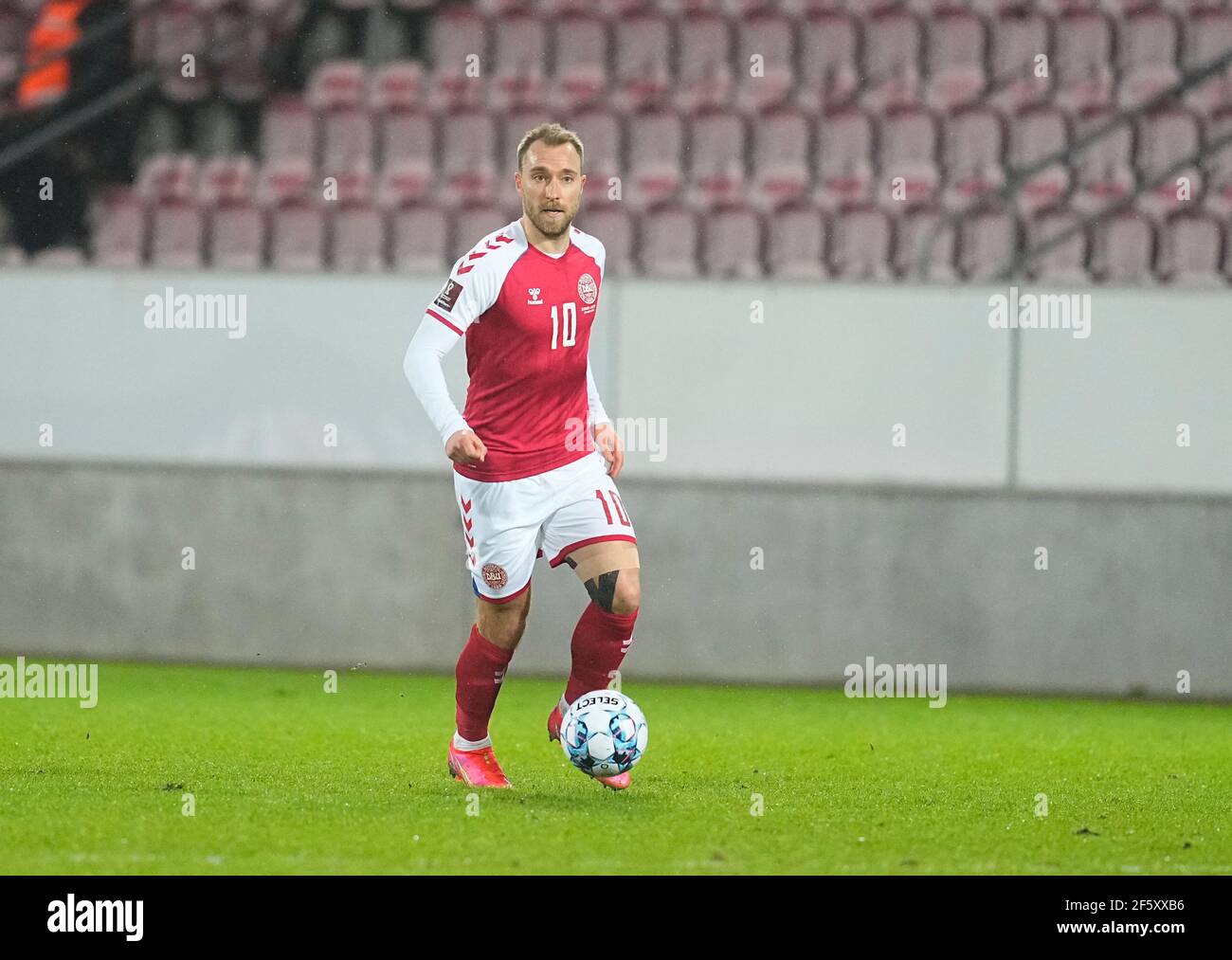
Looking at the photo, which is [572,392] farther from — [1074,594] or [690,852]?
[1074,594]

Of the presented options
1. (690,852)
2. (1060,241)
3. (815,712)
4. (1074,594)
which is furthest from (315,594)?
(690,852)

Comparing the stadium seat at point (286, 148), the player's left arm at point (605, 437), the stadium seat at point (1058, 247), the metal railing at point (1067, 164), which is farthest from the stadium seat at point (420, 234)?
the player's left arm at point (605, 437)

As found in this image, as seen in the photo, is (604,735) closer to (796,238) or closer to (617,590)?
(617,590)

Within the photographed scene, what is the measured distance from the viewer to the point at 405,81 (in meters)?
12.5

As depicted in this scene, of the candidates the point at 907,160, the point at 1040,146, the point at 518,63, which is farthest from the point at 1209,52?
the point at 518,63

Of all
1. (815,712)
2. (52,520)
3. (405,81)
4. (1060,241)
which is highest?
(405,81)

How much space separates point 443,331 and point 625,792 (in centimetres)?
153

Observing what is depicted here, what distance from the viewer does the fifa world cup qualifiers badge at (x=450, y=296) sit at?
580 cm

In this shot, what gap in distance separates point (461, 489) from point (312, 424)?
162 inches

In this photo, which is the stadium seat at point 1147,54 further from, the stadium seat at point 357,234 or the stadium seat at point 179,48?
the stadium seat at point 179,48

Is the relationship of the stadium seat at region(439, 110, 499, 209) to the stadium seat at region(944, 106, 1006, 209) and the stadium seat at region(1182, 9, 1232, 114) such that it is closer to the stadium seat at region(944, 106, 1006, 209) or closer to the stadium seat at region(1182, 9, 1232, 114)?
the stadium seat at region(944, 106, 1006, 209)

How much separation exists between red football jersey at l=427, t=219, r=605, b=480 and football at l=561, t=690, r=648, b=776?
76 cm

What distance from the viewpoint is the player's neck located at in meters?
5.95

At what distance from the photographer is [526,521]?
19.5ft
